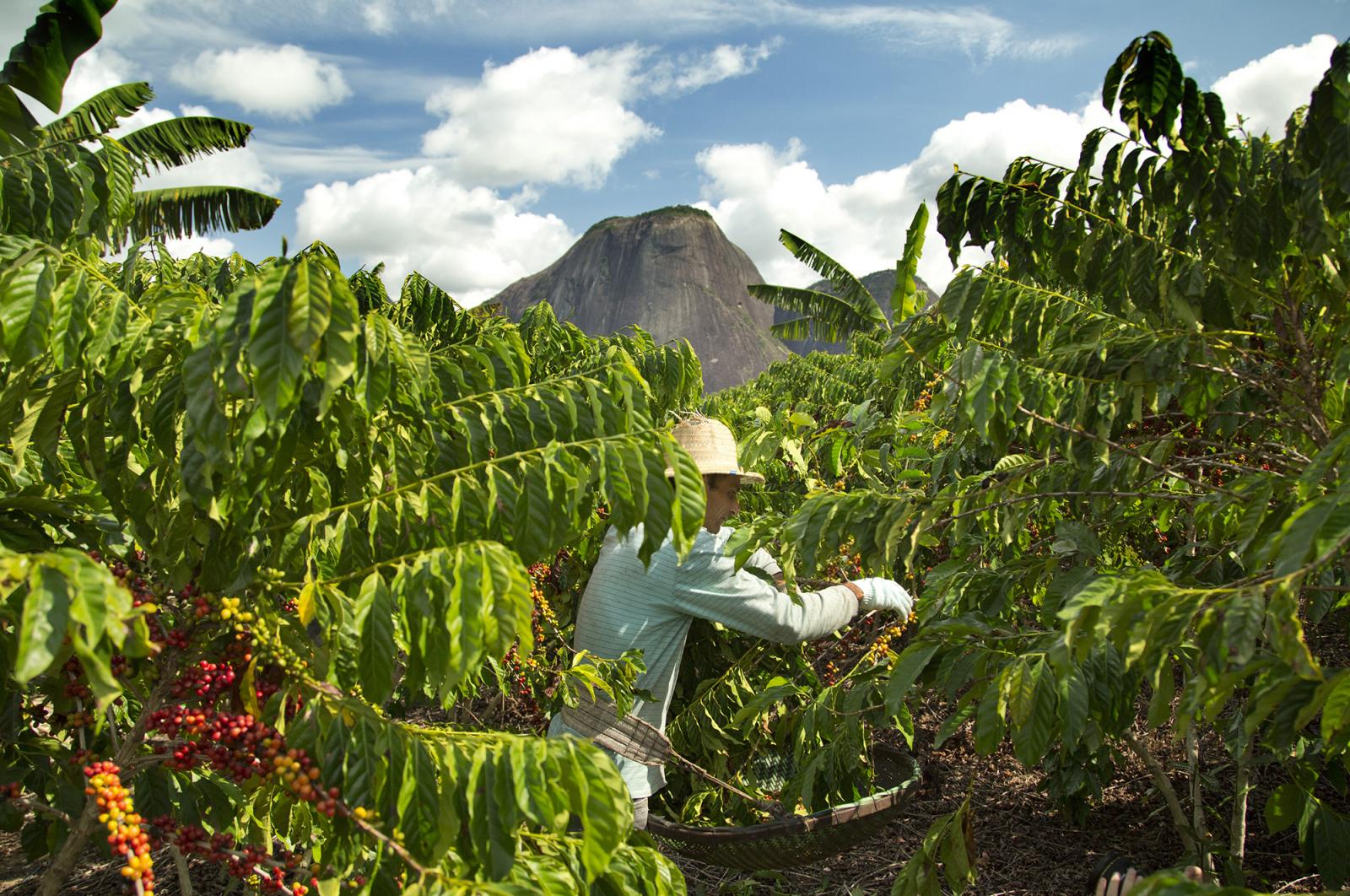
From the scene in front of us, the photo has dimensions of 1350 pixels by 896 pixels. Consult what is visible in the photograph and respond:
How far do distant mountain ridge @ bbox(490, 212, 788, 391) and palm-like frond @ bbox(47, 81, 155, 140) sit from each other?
5632cm

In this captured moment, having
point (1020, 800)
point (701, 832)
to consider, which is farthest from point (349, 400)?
point (1020, 800)

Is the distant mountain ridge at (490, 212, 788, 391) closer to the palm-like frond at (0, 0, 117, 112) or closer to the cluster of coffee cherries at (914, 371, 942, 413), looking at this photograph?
the cluster of coffee cherries at (914, 371, 942, 413)

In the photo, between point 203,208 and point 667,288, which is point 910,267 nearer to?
point 203,208

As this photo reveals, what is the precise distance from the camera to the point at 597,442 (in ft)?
4.65

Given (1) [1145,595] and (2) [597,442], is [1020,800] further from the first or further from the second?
(2) [597,442]

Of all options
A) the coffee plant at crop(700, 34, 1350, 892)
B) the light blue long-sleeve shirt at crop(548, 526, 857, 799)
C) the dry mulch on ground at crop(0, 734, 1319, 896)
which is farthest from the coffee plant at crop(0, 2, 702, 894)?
the dry mulch on ground at crop(0, 734, 1319, 896)

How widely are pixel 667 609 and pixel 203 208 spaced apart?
7.12 m

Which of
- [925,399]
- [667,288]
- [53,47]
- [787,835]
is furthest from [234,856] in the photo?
[667,288]

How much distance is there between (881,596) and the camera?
2.87 metres

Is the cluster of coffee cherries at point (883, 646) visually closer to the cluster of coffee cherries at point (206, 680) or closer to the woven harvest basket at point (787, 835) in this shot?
the woven harvest basket at point (787, 835)

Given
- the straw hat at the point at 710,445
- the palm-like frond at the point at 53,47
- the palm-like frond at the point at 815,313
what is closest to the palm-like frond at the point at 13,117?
the palm-like frond at the point at 53,47

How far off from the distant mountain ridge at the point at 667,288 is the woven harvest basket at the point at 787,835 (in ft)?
198

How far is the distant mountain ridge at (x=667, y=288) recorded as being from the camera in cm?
6575

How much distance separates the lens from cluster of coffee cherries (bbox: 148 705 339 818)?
4.08 ft
